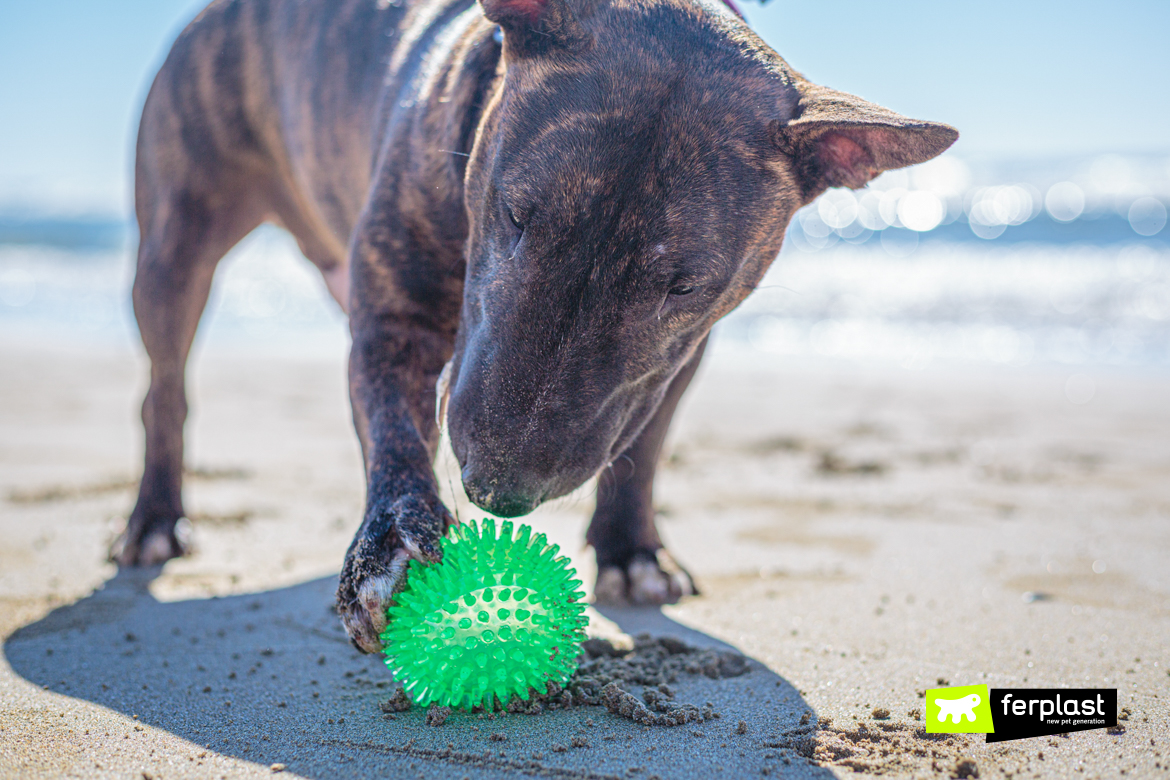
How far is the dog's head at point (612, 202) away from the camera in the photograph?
5.74ft

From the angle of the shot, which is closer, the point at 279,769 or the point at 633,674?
the point at 279,769

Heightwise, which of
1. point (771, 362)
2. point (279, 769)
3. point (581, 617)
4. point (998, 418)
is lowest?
point (279, 769)

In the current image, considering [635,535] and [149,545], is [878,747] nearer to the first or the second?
[635,535]

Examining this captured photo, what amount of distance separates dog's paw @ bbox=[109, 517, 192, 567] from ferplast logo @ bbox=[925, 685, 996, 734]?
2.48 meters

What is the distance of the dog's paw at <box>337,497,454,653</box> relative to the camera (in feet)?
6.02

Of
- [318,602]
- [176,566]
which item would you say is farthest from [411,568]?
[176,566]

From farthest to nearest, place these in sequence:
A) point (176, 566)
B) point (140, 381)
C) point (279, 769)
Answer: point (140, 381)
point (176, 566)
point (279, 769)

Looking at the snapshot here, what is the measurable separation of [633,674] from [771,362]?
6444 millimetres

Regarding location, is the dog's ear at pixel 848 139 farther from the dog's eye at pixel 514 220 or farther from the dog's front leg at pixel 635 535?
the dog's front leg at pixel 635 535

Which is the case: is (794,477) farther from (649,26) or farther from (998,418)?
(649,26)

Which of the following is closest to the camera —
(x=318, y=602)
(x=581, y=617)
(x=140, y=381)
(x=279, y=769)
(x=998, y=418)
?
(x=279, y=769)

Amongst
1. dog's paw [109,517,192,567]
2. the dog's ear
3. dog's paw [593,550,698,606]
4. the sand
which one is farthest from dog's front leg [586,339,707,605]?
dog's paw [109,517,192,567]

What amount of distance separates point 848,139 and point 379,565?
1307 millimetres

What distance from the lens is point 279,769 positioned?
62.7 inches
